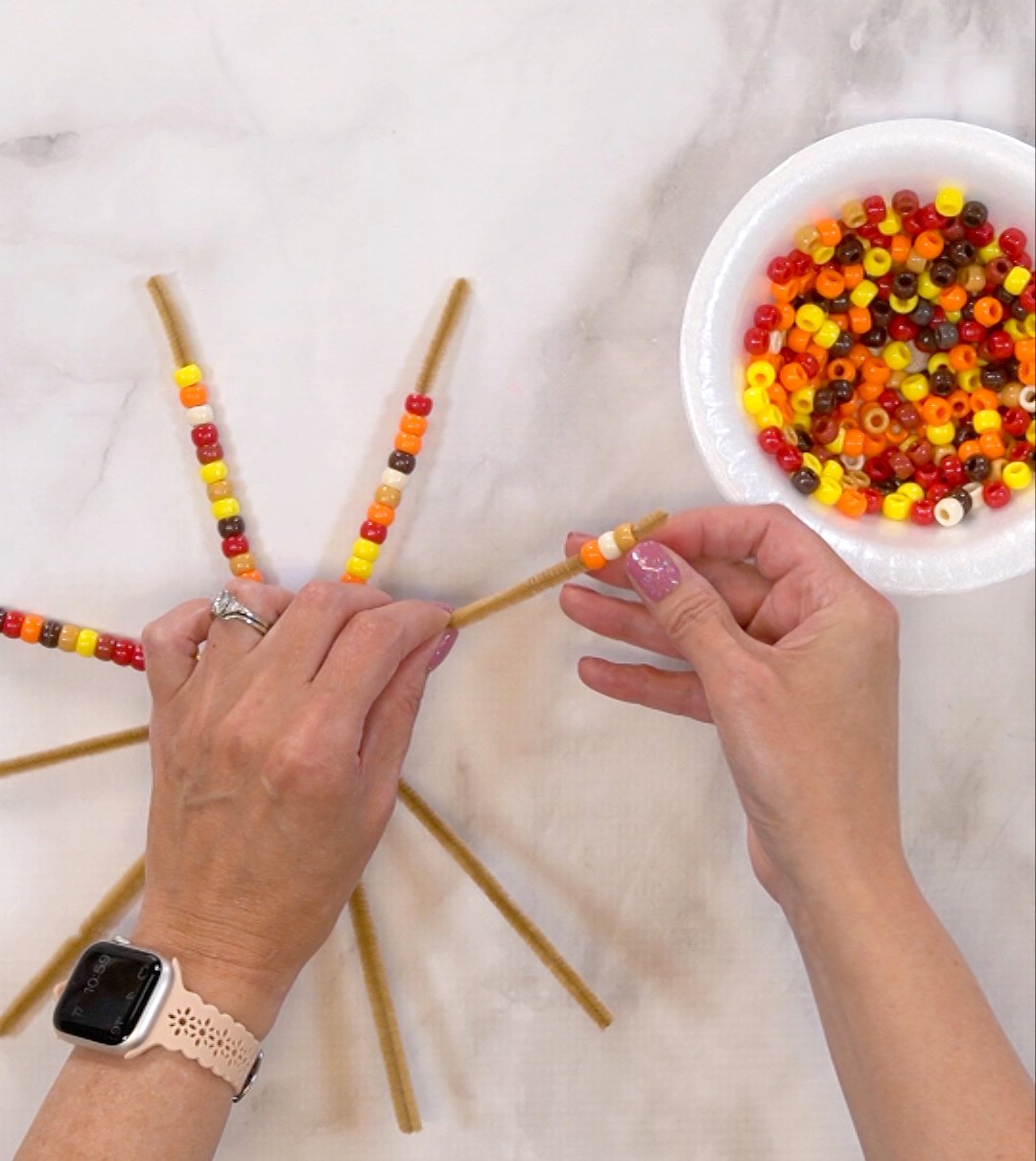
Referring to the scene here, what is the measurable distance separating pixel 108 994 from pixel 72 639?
275 millimetres

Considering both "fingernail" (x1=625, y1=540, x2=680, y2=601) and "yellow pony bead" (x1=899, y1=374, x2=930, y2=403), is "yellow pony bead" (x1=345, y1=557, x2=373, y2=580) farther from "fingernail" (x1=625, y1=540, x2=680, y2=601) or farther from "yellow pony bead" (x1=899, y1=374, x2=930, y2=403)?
"yellow pony bead" (x1=899, y1=374, x2=930, y2=403)

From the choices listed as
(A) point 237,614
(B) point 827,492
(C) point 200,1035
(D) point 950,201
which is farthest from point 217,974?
(D) point 950,201

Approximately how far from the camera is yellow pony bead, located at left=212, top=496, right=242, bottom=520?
807mm

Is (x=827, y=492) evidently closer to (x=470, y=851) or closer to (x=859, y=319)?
(x=859, y=319)

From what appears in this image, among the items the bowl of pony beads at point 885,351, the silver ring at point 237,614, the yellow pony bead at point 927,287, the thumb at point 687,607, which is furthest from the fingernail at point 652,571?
the yellow pony bead at point 927,287

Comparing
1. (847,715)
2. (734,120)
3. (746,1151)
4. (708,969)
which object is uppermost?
(734,120)

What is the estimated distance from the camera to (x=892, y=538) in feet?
2.68

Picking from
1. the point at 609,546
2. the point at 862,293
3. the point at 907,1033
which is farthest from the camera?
the point at 862,293

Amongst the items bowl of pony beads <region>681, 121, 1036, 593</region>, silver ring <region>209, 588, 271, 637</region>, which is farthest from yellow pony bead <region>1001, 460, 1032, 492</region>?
silver ring <region>209, 588, 271, 637</region>

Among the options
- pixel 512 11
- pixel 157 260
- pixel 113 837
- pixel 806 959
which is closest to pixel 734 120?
pixel 512 11

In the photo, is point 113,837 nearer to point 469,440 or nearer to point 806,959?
point 469,440

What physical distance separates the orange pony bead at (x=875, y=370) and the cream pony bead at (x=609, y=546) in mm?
279

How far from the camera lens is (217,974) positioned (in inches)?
25.5

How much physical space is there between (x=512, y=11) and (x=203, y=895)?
69 centimetres
